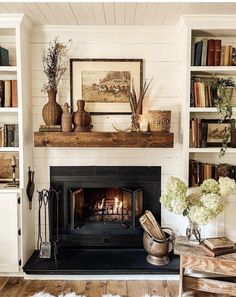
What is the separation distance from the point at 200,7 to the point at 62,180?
2105 millimetres

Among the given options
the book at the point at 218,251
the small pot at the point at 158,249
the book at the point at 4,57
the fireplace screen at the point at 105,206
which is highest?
the book at the point at 4,57

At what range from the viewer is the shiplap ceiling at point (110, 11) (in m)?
2.67

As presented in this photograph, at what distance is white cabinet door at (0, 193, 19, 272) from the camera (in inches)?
117

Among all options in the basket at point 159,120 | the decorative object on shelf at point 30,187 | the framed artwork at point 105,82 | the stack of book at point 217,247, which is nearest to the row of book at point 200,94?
the basket at point 159,120

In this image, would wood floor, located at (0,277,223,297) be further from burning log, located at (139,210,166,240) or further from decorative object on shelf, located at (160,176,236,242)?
decorative object on shelf, located at (160,176,236,242)

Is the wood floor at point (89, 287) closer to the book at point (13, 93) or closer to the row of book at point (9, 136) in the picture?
the row of book at point (9, 136)

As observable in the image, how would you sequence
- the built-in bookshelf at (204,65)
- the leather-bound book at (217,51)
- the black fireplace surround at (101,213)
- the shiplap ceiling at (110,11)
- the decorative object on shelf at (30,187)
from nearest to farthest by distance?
the shiplap ceiling at (110,11)
the built-in bookshelf at (204,65)
the leather-bound book at (217,51)
the decorative object on shelf at (30,187)
the black fireplace surround at (101,213)

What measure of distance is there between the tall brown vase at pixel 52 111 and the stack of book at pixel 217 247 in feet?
5.74

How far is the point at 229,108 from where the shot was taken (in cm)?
298

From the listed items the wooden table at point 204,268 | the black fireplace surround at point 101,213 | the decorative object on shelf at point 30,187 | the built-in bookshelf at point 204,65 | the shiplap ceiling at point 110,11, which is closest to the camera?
the wooden table at point 204,268

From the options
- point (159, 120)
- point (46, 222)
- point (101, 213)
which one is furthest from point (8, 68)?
point (101, 213)

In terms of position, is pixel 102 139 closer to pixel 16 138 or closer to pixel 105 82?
pixel 105 82

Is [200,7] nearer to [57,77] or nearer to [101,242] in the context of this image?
[57,77]

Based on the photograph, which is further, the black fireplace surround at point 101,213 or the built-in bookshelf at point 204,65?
the black fireplace surround at point 101,213
